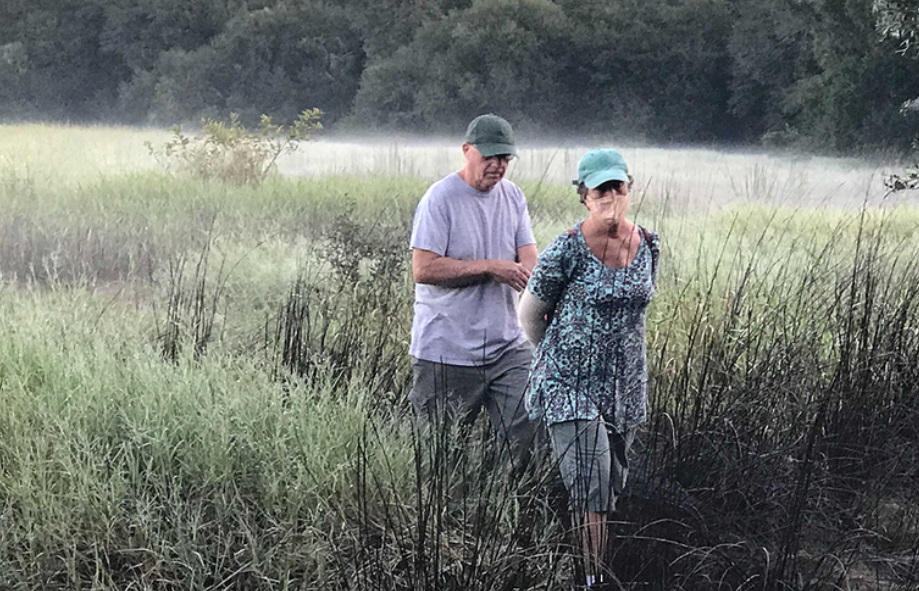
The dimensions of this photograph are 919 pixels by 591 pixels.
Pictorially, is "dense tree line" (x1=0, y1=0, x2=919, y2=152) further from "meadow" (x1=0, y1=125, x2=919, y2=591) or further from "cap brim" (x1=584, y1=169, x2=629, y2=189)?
"cap brim" (x1=584, y1=169, x2=629, y2=189)

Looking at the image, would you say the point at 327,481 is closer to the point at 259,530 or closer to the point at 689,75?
the point at 259,530

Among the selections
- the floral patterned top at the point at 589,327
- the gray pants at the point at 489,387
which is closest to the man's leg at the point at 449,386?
the gray pants at the point at 489,387

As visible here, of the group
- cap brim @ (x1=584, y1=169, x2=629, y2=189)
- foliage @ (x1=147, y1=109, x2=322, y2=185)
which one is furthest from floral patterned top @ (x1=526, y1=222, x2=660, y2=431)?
foliage @ (x1=147, y1=109, x2=322, y2=185)

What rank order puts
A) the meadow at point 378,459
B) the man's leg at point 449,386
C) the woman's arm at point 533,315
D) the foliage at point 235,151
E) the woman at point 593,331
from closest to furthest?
the meadow at point 378,459 < the woman at point 593,331 < the woman's arm at point 533,315 < the man's leg at point 449,386 < the foliage at point 235,151

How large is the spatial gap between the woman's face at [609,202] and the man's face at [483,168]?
602 millimetres

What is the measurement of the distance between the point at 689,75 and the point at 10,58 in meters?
8.76

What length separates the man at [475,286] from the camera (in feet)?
10.9

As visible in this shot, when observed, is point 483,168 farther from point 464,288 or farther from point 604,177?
point 604,177

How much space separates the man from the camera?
3332 millimetres

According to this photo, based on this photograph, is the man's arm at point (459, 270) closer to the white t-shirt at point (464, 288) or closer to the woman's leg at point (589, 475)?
the white t-shirt at point (464, 288)

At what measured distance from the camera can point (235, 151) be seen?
10.8 m

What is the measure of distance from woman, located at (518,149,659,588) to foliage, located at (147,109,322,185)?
7.98 metres

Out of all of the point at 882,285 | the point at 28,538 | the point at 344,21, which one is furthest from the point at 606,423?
the point at 344,21

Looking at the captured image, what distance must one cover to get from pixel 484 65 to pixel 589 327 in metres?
13.4
